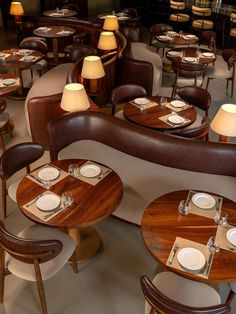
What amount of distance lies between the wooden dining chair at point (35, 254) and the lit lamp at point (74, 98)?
127 cm

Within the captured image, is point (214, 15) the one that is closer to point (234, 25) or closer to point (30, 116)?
point (234, 25)

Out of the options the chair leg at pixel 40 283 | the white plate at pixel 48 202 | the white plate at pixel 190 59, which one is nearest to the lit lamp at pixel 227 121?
the white plate at pixel 48 202

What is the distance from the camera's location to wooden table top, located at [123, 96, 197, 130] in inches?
137

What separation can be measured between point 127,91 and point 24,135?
146cm

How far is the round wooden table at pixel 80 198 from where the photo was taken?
214 centimetres

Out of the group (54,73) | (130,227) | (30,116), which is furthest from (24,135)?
(130,227)

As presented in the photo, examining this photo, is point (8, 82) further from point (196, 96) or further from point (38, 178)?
point (196, 96)

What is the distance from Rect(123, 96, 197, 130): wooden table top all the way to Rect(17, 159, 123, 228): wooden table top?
43.8 inches

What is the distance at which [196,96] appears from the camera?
13.6 ft

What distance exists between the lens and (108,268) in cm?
265

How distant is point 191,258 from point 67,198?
91 cm

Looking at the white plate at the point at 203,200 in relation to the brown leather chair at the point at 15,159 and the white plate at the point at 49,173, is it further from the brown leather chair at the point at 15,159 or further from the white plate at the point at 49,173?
the brown leather chair at the point at 15,159

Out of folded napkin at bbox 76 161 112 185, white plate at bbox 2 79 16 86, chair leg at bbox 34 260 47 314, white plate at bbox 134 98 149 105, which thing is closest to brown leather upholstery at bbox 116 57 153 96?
white plate at bbox 134 98 149 105

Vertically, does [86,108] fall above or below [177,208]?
above
